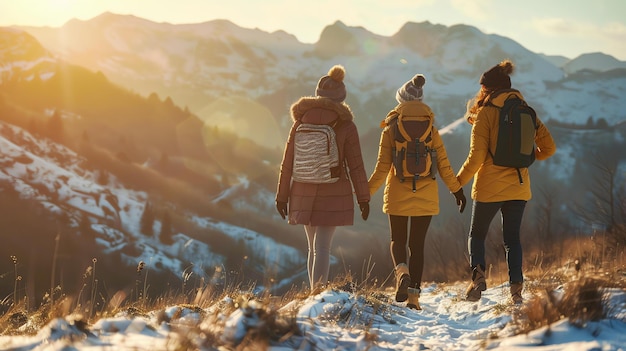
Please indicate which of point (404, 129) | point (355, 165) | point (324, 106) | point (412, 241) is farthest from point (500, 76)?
point (412, 241)

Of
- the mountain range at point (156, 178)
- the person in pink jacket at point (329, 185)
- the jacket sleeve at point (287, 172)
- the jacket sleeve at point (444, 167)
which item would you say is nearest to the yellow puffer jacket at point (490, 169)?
the jacket sleeve at point (444, 167)

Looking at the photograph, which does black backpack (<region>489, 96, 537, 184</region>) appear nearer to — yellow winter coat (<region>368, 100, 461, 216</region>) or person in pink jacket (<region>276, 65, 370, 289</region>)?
yellow winter coat (<region>368, 100, 461, 216</region>)

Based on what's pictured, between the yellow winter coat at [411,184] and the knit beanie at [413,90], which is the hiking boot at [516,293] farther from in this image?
the knit beanie at [413,90]

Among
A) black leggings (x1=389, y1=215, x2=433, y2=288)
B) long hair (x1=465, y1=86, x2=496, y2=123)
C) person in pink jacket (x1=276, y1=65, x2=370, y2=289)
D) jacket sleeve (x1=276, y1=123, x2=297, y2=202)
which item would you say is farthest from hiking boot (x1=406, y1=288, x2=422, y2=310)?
long hair (x1=465, y1=86, x2=496, y2=123)

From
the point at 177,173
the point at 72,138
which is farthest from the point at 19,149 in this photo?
the point at 177,173

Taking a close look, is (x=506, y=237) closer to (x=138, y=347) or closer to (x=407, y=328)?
(x=407, y=328)

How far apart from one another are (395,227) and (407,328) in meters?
1.56

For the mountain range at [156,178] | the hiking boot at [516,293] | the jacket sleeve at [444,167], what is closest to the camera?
the hiking boot at [516,293]

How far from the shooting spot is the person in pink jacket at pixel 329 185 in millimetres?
6012

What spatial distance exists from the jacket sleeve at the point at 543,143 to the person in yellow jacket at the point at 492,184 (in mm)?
46

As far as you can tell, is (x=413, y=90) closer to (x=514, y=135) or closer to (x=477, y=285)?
(x=514, y=135)

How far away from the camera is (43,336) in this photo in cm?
315

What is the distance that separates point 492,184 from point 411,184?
0.87m

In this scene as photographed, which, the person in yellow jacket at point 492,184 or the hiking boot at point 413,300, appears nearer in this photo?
the person in yellow jacket at point 492,184
